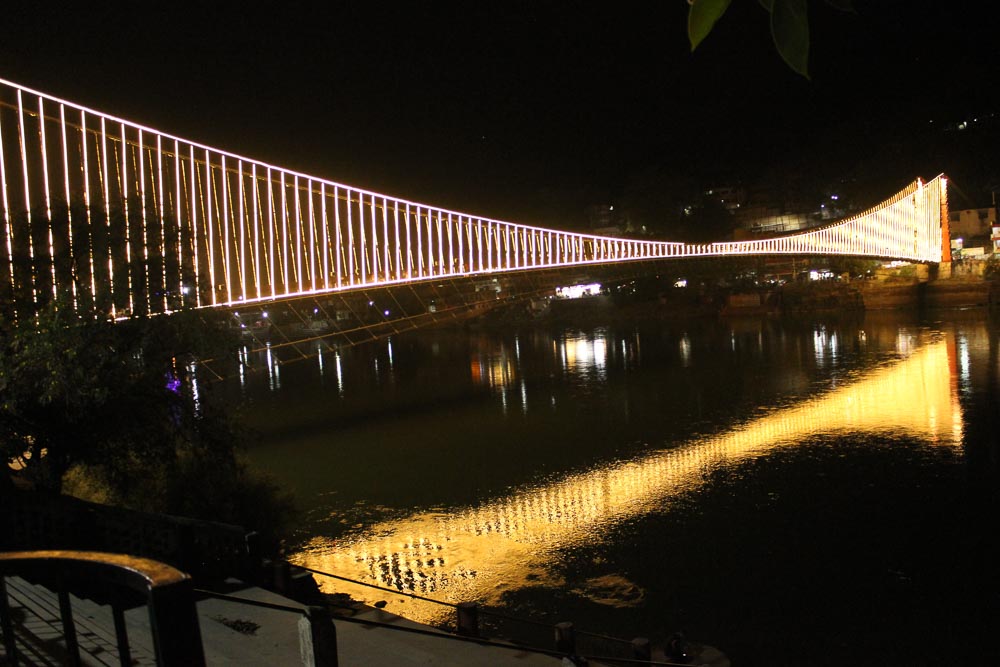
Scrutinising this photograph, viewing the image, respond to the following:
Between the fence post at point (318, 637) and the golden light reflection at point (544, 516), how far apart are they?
6.55 m

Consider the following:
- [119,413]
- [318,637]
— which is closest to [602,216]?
[119,413]

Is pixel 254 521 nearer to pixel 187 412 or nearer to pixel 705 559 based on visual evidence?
pixel 187 412

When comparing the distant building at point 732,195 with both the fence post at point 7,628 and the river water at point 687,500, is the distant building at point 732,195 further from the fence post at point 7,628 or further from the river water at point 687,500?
the fence post at point 7,628

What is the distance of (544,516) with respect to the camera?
49.0ft

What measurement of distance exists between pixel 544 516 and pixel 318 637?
36.8 ft

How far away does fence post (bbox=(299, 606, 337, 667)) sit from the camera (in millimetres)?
4008

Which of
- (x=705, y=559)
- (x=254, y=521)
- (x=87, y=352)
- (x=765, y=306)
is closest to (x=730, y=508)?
(x=705, y=559)

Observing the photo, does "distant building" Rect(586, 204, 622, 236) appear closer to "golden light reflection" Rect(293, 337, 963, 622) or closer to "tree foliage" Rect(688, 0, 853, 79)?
"golden light reflection" Rect(293, 337, 963, 622)

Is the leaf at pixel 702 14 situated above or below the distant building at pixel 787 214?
below

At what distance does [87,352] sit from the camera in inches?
365

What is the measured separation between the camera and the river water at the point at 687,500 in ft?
33.1

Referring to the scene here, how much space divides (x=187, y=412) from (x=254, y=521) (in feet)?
8.73

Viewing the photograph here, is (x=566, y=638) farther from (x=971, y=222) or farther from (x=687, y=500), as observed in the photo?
(x=971, y=222)

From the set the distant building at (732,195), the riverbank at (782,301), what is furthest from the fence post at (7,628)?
the distant building at (732,195)
